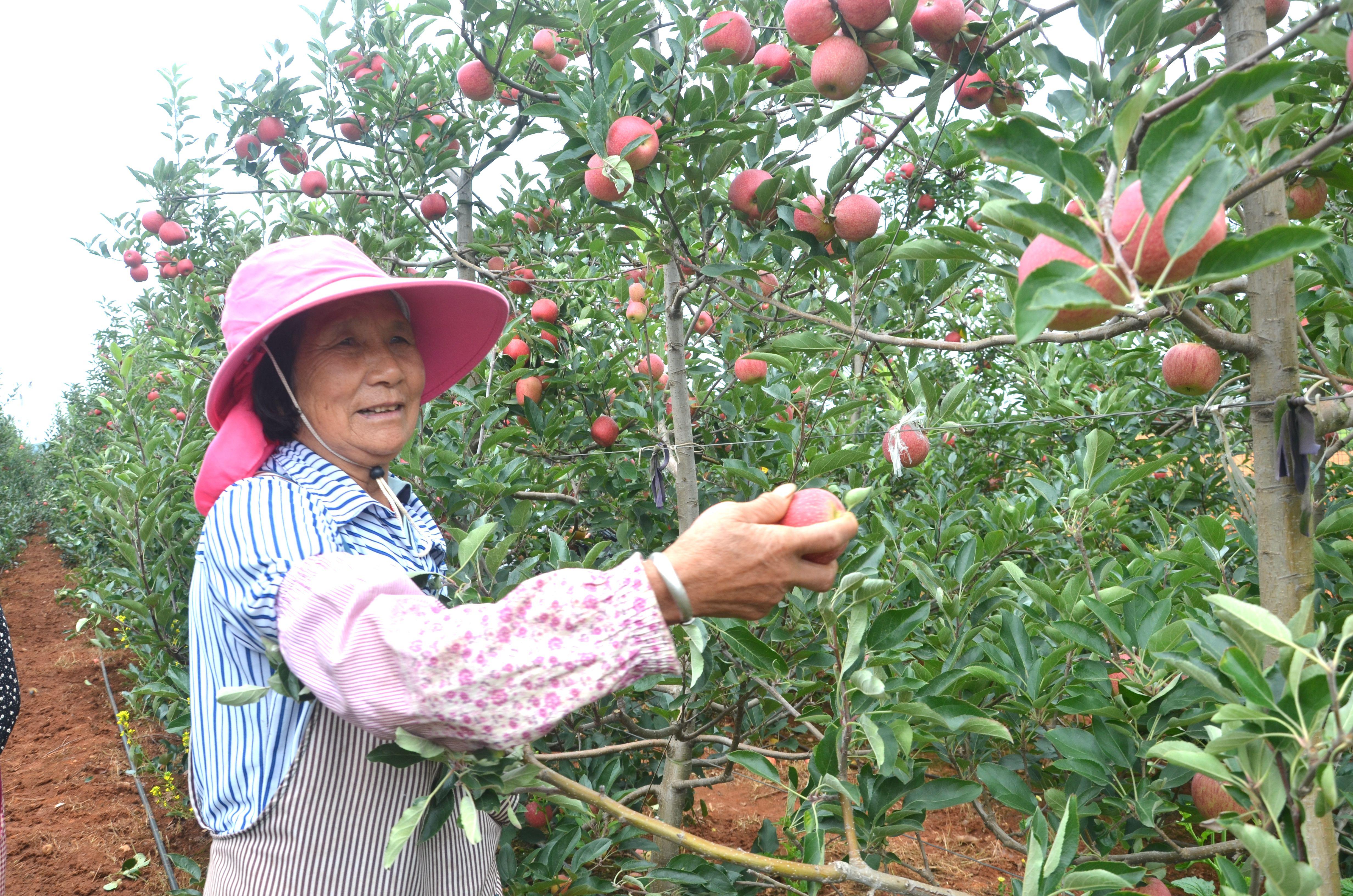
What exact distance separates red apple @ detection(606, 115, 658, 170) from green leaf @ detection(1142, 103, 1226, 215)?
1.01 meters

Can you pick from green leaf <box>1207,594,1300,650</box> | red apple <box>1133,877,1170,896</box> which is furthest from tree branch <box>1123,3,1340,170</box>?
red apple <box>1133,877,1170,896</box>

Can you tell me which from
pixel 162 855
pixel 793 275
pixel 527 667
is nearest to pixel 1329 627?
pixel 793 275

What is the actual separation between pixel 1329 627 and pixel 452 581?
4.65 feet

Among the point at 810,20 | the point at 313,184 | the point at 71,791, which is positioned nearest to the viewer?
the point at 810,20

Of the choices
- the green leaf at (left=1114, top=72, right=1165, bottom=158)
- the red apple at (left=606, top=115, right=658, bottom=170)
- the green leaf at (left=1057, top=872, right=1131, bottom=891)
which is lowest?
the green leaf at (left=1057, top=872, right=1131, bottom=891)

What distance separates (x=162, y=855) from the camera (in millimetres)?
2850

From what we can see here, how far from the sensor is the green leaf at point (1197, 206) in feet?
2.20

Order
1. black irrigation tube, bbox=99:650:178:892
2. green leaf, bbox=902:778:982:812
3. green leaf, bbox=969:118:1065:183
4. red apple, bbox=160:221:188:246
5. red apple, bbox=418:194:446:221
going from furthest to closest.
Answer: red apple, bbox=160:221:188:246
red apple, bbox=418:194:446:221
black irrigation tube, bbox=99:650:178:892
green leaf, bbox=902:778:982:812
green leaf, bbox=969:118:1065:183

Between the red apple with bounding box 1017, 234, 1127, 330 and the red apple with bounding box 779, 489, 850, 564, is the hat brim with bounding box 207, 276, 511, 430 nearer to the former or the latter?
the red apple with bounding box 779, 489, 850, 564

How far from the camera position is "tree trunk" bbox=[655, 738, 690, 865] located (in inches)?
74.9

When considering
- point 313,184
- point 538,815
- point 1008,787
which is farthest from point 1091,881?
point 313,184

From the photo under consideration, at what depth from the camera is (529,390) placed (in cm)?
265

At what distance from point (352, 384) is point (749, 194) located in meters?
0.81

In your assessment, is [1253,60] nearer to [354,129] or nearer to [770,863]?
[770,863]
